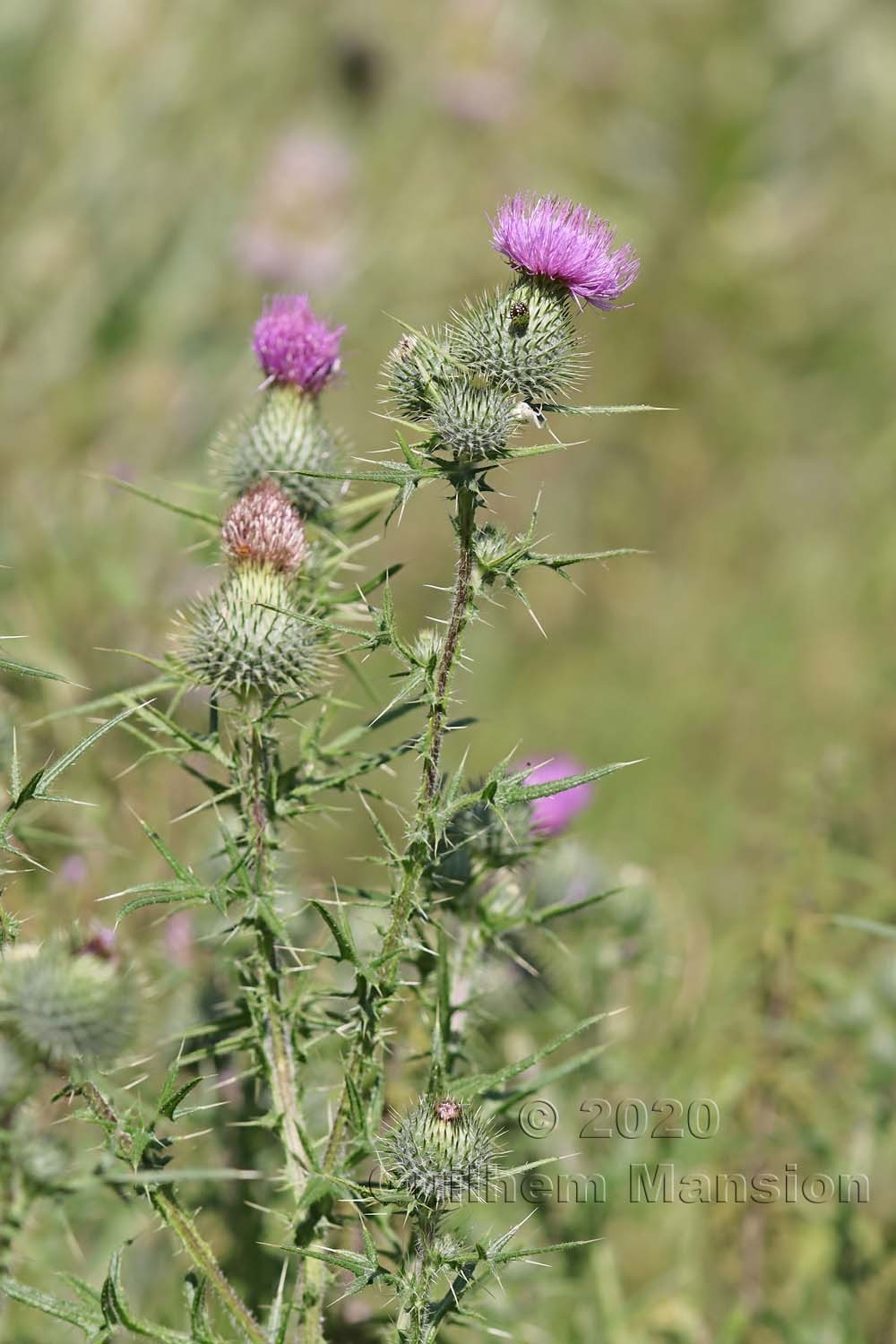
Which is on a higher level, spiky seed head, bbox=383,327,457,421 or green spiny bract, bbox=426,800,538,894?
spiky seed head, bbox=383,327,457,421

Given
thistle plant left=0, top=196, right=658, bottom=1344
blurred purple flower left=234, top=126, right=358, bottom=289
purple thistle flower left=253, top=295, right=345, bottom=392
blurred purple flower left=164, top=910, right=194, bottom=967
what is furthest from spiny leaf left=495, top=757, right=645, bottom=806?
blurred purple flower left=234, top=126, right=358, bottom=289

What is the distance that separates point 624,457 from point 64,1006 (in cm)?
808

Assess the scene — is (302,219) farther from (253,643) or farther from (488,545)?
(488,545)

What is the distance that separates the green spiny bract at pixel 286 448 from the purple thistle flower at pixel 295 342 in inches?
2.1

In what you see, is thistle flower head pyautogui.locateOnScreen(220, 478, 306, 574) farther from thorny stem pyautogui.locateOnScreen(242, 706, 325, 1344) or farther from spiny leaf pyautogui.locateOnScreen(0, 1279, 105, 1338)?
spiny leaf pyautogui.locateOnScreen(0, 1279, 105, 1338)

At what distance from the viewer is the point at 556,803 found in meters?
2.91

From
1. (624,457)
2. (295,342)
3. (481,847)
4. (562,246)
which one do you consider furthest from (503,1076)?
(624,457)

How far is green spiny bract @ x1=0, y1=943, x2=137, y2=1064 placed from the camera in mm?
1741

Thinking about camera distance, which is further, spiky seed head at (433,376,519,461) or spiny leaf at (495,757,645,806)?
spiky seed head at (433,376,519,461)

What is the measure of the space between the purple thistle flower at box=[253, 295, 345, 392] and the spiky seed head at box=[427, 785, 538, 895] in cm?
111

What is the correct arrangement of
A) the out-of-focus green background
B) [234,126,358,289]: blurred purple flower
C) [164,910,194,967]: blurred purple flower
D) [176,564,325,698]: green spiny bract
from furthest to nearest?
1. [234,126,358,289]: blurred purple flower
2. the out-of-focus green background
3. [164,910,194,967]: blurred purple flower
4. [176,564,325,698]: green spiny bract

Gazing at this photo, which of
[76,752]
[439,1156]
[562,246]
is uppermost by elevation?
[562,246]

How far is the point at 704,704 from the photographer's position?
745 cm

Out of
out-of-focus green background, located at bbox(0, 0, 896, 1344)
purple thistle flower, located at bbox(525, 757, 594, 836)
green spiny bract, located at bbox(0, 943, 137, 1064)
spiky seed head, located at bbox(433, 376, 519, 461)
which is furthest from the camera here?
out-of-focus green background, located at bbox(0, 0, 896, 1344)
